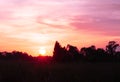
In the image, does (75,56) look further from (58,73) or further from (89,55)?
(58,73)

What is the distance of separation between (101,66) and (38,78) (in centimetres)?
339

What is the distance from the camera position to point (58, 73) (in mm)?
13602

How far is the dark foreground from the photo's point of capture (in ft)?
42.4

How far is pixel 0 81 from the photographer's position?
1293cm

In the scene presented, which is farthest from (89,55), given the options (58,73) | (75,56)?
(58,73)

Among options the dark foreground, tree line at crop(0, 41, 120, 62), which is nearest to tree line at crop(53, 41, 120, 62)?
tree line at crop(0, 41, 120, 62)

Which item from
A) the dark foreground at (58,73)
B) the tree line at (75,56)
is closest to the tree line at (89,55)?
the tree line at (75,56)

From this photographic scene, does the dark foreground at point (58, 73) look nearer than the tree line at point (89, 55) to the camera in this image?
Yes

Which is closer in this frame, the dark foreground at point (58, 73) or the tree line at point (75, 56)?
the dark foreground at point (58, 73)

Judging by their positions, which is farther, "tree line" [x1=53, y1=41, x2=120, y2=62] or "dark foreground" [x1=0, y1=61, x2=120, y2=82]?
"tree line" [x1=53, y1=41, x2=120, y2=62]

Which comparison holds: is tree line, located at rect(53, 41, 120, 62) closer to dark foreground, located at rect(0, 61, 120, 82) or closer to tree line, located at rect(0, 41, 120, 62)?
tree line, located at rect(0, 41, 120, 62)

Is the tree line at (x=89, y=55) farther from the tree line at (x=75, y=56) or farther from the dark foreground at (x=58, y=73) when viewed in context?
the dark foreground at (x=58, y=73)

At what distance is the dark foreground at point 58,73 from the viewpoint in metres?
12.9

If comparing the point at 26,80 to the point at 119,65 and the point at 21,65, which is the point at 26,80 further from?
the point at 119,65
